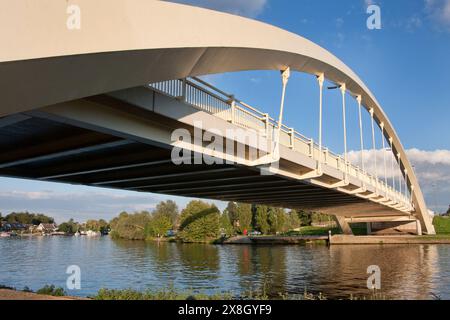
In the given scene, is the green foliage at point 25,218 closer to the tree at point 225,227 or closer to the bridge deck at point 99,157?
the tree at point 225,227

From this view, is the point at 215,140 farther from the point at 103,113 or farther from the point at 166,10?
the point at 166,10

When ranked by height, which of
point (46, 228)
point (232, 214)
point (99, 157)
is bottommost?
point (46, 228)

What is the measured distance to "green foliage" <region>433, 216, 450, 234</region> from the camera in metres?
68.3

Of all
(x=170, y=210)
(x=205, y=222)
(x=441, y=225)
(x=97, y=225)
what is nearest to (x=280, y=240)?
(x=205, y=222)

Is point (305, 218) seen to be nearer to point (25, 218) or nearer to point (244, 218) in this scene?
point (244, 218)

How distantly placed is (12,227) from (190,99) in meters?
185

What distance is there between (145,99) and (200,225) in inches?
2340

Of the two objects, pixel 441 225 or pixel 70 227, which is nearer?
pixel 441 225

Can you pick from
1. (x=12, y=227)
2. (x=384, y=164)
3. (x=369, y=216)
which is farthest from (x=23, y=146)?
(x=12, y=227)

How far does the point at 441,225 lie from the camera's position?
7081 cm

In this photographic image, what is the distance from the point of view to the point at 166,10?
6703 mm

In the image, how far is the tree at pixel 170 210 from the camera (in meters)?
97.4

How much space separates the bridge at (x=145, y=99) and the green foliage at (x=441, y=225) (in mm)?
54175

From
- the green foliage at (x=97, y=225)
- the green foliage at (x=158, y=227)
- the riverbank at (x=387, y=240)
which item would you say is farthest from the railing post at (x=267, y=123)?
the green foliage at (x=97, y=225)
